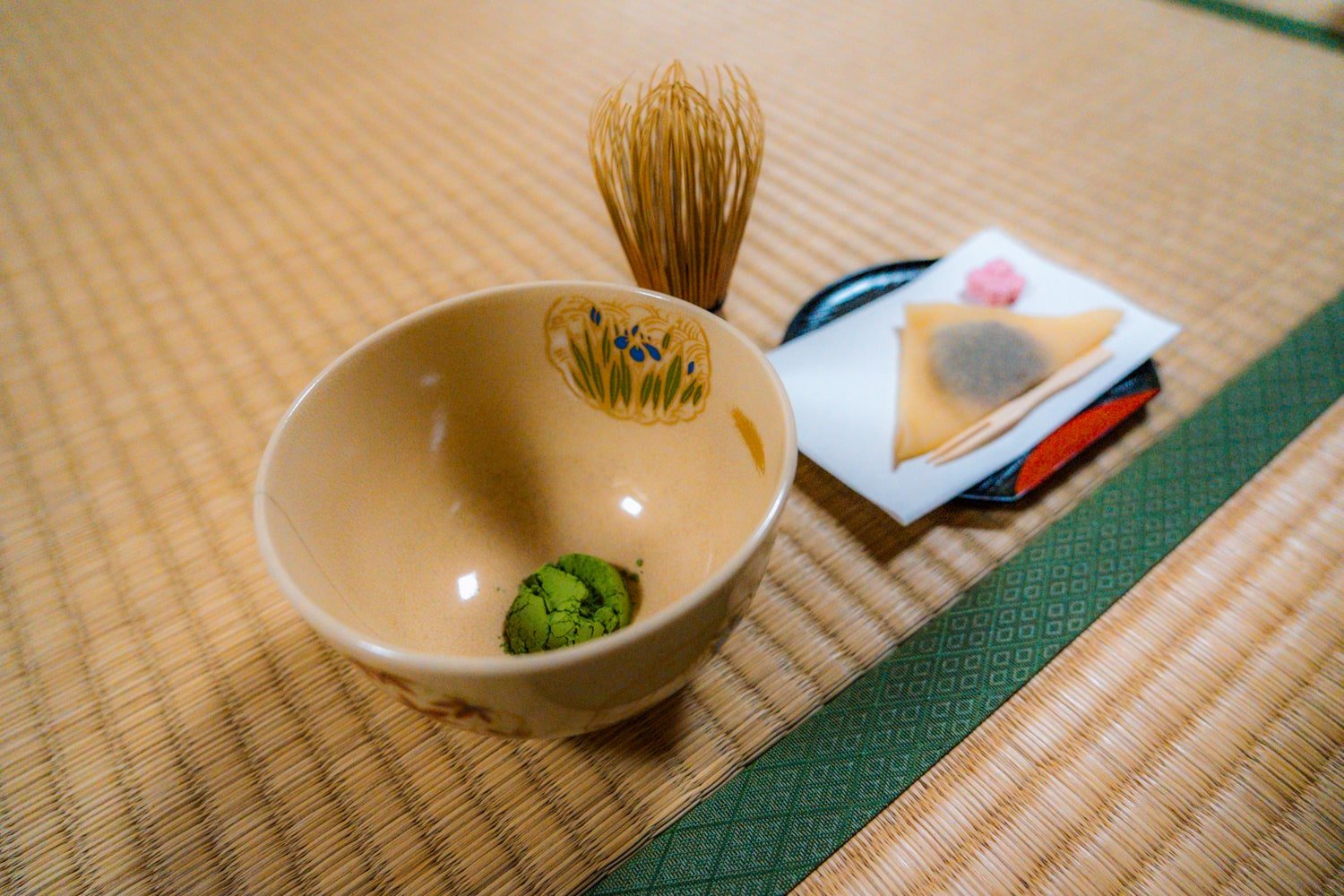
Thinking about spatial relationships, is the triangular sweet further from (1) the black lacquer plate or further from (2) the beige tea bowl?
(2) the beige tea bowl

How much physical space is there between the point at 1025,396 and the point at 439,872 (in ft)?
1.50

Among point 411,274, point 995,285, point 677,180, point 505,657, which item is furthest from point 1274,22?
point 505,657

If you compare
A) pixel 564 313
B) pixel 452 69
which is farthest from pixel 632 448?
pixel 452 69

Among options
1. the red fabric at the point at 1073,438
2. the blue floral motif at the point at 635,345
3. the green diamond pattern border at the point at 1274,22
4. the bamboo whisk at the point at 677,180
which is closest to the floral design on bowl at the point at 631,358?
the blue floral motif at the point at 635,345

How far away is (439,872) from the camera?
35 cm

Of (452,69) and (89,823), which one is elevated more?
(452,69)

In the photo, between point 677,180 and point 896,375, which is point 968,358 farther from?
point 677,180

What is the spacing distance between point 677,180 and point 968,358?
0.79 feet

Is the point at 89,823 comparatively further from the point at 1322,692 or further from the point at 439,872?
the point at 1322,692

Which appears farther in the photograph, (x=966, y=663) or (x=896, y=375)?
(x=896, y=375)

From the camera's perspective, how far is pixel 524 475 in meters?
0.48

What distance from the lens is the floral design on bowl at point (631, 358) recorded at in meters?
0.41

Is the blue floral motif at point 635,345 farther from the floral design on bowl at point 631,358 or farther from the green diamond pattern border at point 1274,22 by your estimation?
the green diamond pattern border at point 1274,22

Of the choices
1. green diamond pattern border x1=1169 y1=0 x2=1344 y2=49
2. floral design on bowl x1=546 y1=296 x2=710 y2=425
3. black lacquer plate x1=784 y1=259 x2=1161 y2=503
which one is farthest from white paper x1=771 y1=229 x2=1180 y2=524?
green diamond pattern border x1=1169 y1=0 x2=1344 y2=49
